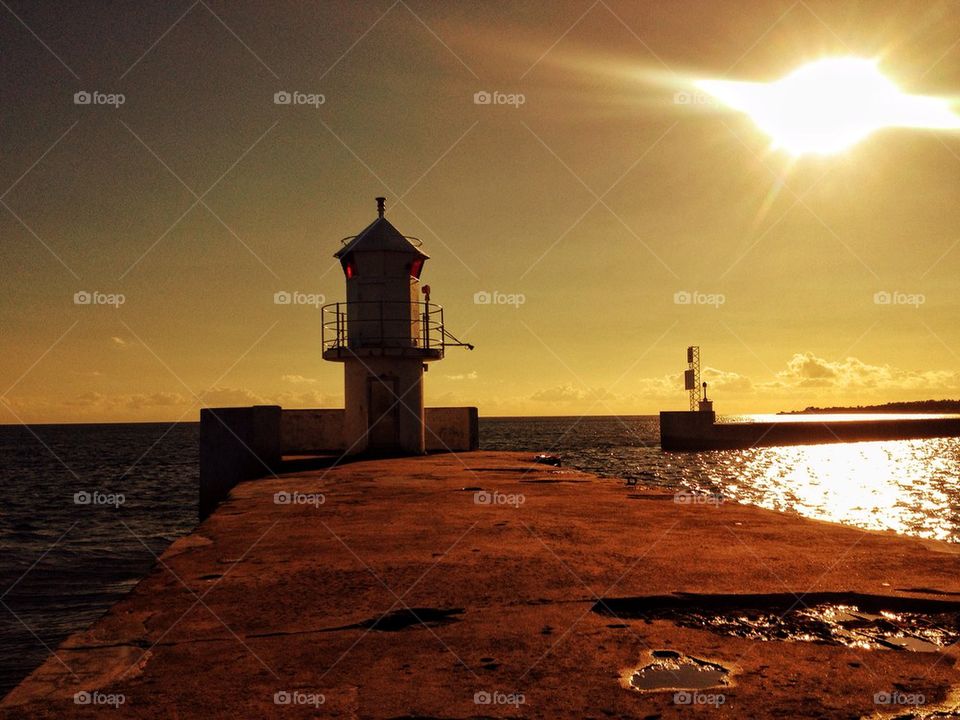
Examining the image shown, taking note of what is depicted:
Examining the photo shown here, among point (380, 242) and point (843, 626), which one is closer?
point (843, 626)

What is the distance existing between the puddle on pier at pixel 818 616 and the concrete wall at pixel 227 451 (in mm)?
14797

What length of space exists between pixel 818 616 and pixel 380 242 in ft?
60.8

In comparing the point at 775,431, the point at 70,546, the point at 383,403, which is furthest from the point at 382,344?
the point at 775,431

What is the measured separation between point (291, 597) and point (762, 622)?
12.3 feet

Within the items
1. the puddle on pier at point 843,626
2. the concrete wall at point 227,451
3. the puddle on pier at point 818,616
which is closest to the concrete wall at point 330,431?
the concrete wall at point 227,451

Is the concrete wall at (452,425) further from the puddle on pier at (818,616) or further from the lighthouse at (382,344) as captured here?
the puddle on pier at (818,616)

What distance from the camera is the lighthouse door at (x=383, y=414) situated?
22.4 metres

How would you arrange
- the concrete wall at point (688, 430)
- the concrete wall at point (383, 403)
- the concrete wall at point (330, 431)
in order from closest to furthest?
the concrete wall at point (383, 403) < the concrete wall at point (330, 431) < the concrete wall at point (688, 430)

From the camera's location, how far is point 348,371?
22.7 m

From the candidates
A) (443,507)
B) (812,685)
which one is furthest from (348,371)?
(812,685)

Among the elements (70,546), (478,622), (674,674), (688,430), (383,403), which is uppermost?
(688,430)

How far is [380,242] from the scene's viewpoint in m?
22.3

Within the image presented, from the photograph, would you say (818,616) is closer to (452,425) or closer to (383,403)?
(383,403)

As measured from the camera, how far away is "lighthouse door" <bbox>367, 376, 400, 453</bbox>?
22.4m
